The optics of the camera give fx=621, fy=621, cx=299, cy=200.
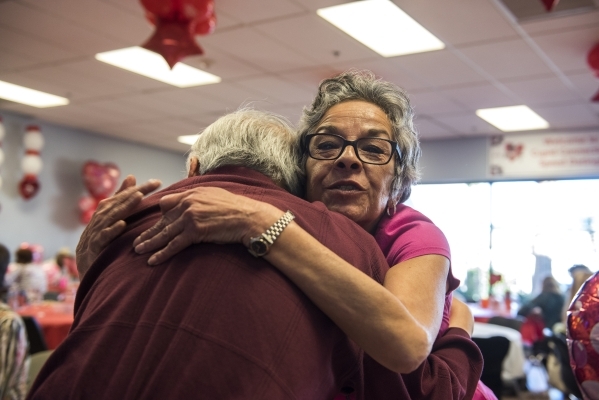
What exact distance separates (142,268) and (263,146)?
38cm

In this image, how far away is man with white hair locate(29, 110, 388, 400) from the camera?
95 cm

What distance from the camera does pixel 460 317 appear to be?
1549 millimetres

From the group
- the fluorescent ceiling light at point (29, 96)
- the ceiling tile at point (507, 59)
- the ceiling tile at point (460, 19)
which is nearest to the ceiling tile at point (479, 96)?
the ceiling tile at point (507, 59)

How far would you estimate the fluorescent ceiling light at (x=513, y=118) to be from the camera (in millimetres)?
7223

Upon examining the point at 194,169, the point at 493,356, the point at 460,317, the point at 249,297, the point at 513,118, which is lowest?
the point at 493,356

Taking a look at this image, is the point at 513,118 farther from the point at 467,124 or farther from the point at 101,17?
the point at 101,17

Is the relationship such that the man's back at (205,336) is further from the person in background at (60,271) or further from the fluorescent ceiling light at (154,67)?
the person in background at (60,271)

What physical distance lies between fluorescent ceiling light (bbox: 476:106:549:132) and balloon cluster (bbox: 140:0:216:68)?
4313mm

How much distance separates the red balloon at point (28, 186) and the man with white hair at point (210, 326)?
832 centimetres

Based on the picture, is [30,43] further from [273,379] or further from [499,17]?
[273,379]

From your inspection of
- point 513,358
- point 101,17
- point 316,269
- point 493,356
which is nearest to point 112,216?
point 316,269

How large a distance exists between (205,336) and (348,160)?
0.69 metres

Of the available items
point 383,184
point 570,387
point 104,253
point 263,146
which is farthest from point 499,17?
point 104,253

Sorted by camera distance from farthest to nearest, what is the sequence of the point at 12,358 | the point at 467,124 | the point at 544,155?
the point at 544,155 → the point at 467,124 → the point at 12,358
